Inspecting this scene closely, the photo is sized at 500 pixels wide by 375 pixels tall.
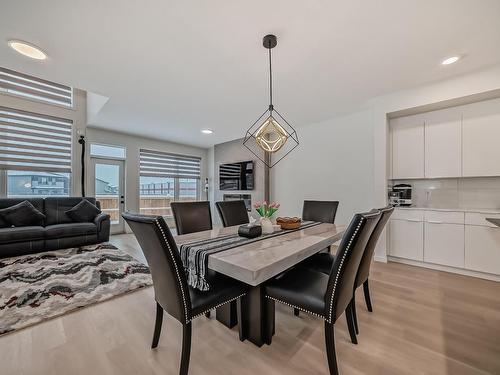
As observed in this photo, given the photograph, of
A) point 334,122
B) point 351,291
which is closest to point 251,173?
point 334,122

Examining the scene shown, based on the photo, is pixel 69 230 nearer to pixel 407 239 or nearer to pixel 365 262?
pixel 365 262

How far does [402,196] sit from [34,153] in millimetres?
6858

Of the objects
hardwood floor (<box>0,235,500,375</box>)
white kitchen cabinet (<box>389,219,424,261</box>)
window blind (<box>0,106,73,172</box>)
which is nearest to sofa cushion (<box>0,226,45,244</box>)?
window blind (<box>0,106,73,172</box>)

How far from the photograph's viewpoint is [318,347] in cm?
157

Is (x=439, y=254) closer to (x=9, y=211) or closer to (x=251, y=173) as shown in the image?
(x=251, y=173)

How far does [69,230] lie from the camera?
12.5 feet

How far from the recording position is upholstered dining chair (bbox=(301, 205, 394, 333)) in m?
1.67

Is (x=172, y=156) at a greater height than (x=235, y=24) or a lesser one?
lesser

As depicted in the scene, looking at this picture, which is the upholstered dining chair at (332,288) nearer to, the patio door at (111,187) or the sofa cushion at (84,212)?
the sofa cushion at (84,212)

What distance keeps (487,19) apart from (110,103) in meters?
4.54

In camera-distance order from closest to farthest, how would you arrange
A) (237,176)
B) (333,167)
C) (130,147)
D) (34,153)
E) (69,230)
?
(69,230)
(333,167)
(34,153)
(130,147)
(237,176)

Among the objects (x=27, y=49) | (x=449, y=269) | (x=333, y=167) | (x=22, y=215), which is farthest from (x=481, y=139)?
(x=22, y=215)

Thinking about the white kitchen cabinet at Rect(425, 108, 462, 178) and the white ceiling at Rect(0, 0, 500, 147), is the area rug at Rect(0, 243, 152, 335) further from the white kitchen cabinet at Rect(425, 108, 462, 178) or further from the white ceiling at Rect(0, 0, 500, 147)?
the white kitchen cabinet at Rect(425, 108, 462, 178)

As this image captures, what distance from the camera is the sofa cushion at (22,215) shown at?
363cm
